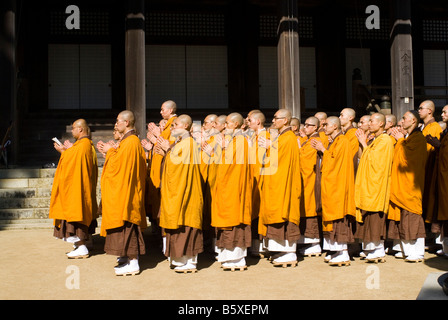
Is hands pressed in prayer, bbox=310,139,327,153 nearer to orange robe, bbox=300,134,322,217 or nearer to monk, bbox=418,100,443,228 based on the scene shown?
orange robe, bbox=300,134,322,217

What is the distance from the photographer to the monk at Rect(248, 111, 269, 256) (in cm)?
579

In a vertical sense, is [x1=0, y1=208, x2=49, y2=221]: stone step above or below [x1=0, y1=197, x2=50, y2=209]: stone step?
below

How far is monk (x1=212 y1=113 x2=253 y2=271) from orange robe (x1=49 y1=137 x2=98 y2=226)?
1.73 m

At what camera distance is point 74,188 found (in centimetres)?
604

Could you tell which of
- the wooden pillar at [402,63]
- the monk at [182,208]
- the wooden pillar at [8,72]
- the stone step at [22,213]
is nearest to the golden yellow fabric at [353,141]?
the monk at [182,208]

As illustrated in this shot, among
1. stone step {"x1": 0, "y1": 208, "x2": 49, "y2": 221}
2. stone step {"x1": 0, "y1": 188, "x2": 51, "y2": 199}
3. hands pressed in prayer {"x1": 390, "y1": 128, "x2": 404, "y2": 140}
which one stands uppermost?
hands pressed in prayer {"x1": 390, "y1": 128, "x2": 404, "y2": 140}

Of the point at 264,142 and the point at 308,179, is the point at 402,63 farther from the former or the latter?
the point at 264,142

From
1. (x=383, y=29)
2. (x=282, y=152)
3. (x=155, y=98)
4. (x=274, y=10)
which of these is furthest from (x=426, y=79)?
(x=282, y=152)

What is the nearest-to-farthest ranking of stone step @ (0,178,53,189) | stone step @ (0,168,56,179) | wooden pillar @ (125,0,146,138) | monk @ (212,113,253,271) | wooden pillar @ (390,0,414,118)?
1. monk @ (212,113,253,271)
2. stone step @ (0,178,53,189)
3. stone step @ (0,168,56,179)
4. wooden pillar @ (125,0,146,138)
5. wooden pillar @ (390,0,414,118)

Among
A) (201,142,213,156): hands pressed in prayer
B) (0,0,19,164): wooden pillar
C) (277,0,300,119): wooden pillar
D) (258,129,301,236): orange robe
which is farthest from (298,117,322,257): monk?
(0,0,19,164): wooden pillar

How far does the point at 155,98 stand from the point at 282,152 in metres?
8.45

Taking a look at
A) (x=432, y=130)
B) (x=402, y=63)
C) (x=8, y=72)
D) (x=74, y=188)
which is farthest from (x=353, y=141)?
(x=8, y=72)

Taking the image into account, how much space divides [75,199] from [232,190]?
6.73 ft

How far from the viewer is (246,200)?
561cm
